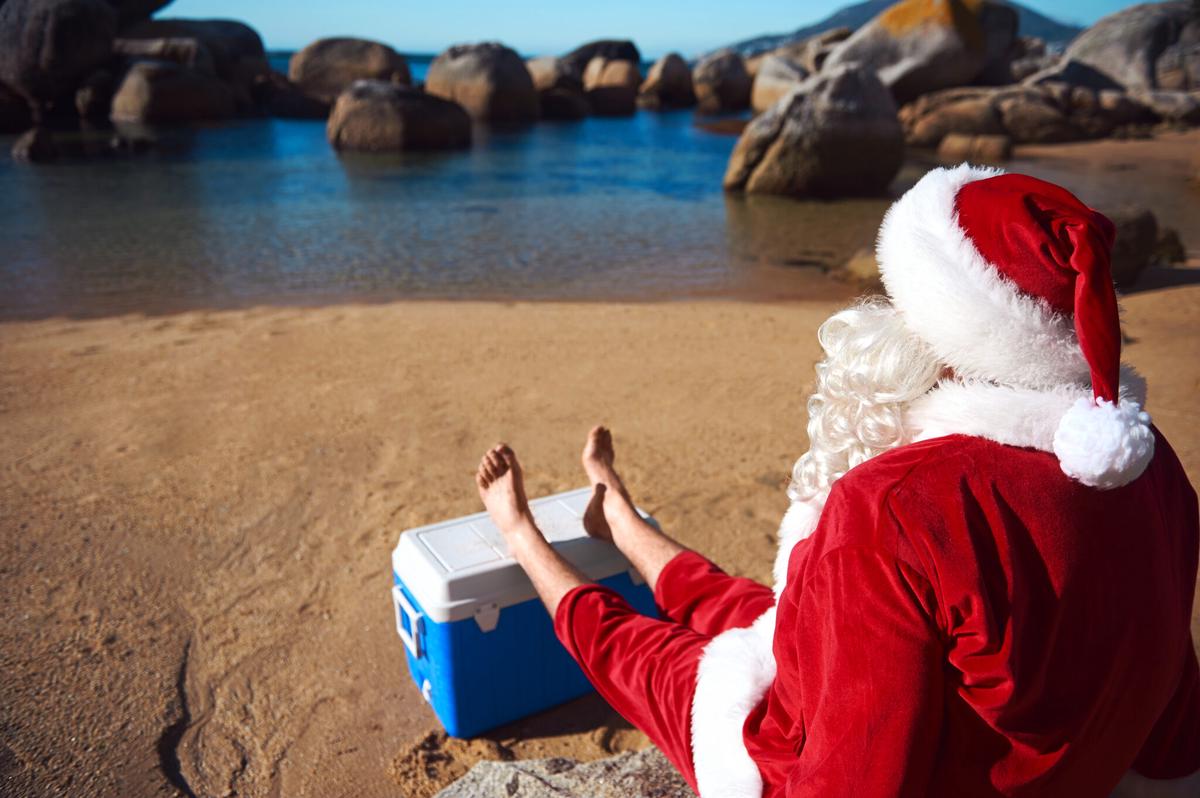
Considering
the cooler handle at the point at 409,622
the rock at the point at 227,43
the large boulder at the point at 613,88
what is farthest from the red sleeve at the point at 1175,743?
the large boulder at the point at 613,88

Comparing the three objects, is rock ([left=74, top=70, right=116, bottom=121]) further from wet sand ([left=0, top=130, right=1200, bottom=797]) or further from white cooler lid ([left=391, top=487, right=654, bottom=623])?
white cooler lid ([left=391, top=487, right=654, bottom=623])

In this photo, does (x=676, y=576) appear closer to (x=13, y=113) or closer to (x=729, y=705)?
(x=729, y=705)

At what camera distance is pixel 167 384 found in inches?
188

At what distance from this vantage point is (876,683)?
1.24m

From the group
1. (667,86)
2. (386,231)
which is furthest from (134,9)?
(386,231)

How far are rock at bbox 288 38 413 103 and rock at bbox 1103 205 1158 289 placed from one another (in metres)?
22.1

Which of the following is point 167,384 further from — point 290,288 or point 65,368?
point 290,288

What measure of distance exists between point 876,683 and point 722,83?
105 feet

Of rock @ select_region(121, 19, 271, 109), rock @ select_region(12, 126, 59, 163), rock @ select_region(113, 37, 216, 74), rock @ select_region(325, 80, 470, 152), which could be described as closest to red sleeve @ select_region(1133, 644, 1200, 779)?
rock @ select_region(325, 80, 470, 152)

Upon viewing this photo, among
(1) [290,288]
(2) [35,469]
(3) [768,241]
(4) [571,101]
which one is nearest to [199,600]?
(2) [35,469]

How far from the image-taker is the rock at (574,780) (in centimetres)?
201

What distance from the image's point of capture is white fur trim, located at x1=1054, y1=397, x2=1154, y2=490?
119 centimetres

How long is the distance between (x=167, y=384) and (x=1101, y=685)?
4.59 metres

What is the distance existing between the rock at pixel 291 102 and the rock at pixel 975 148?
54.4 feet
